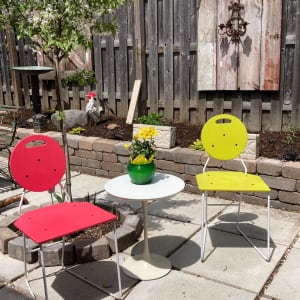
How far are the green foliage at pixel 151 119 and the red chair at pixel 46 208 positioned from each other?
248 centimetres

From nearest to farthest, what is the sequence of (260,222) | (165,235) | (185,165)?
(165,235) → (260,222) → (185,165)

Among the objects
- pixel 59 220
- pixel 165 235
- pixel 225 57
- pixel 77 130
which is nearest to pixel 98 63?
pixel 77 130

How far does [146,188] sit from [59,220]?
0.68 m

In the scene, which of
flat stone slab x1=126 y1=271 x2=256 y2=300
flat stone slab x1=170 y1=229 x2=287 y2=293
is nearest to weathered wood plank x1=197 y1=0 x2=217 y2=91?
flat stone slab x1=170 y1=229 x2=287 y2=293

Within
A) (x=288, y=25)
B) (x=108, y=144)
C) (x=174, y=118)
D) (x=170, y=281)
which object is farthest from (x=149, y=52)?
(x=170, y=281)

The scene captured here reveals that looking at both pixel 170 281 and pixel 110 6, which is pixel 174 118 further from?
pixel 170 281

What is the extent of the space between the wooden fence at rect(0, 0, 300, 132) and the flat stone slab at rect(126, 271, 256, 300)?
2907 mm

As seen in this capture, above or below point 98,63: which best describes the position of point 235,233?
below

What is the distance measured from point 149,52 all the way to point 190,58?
689mm

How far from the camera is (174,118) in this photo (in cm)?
593

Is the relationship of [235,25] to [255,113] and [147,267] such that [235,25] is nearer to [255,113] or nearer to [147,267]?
[255,113]

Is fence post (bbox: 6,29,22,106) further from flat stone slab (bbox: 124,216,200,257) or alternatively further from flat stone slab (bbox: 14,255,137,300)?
flat stone slab (bbox: 14,255,137,300)

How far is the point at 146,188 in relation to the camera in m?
2.91

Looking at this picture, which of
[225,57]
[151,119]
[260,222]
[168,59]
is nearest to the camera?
[260,222]
